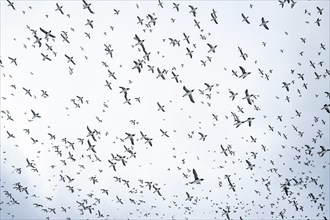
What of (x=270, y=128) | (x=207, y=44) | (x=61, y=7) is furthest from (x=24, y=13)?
(x=270, y=128)

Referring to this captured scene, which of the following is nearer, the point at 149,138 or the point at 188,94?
the point at 188,94

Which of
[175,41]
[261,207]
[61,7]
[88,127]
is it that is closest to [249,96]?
[175,41]

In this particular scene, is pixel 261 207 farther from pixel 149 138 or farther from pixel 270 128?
pixel 149 138

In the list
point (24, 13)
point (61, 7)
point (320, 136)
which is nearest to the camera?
point (24, 13)

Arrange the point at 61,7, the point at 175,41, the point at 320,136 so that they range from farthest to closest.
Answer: the point at 320,136 → the point at 175,41 → the point at 61,7

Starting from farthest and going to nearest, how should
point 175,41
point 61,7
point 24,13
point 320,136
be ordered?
point 320,136, point 175,41, point 61,7, point 24,13

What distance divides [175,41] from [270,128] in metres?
21.7

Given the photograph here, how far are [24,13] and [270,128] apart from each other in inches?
1675

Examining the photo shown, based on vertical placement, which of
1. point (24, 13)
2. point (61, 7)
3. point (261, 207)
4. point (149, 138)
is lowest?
point (261, 207)

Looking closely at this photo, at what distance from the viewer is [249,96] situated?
6888 cm

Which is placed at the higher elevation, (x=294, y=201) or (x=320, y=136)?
(x=320, y=136)

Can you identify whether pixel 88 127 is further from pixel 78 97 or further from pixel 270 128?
pixel 270 128

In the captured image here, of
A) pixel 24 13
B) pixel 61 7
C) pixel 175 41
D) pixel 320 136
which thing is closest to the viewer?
pixel 24 13

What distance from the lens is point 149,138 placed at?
7231 centimetres
